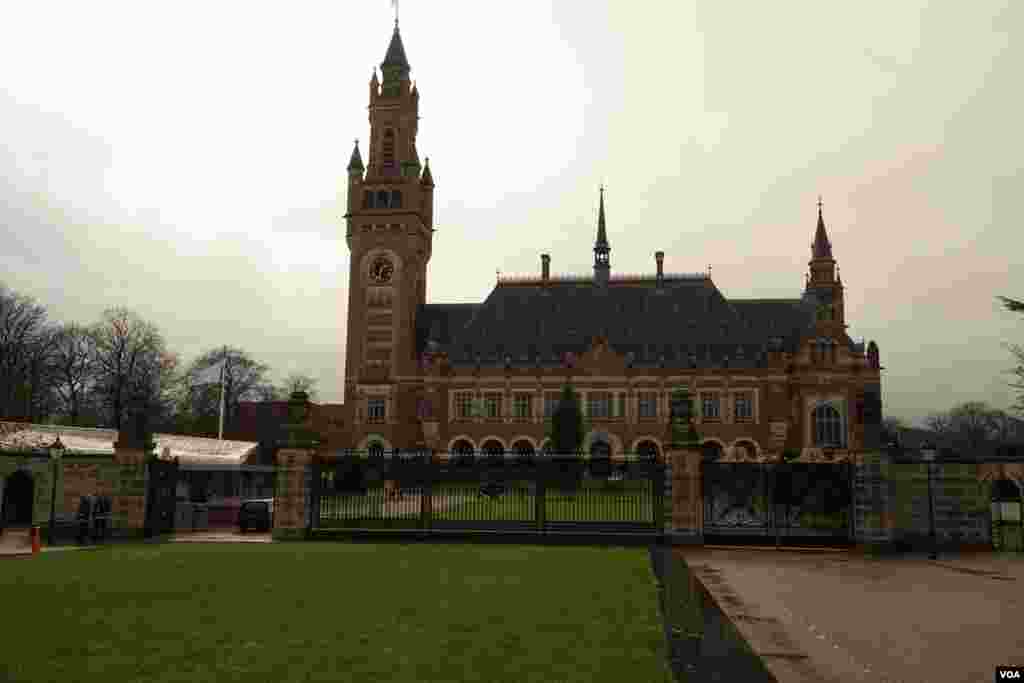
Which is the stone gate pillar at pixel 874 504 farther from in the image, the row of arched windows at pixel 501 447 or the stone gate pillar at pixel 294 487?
the row of arched windows at pixel 501 447

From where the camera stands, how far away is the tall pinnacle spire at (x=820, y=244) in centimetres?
7419

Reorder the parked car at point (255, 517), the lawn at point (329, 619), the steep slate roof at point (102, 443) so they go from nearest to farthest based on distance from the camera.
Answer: the lawn at point (329, 619)
the parked car at point (255, 517)
the steep slate roof at point (102, 443)

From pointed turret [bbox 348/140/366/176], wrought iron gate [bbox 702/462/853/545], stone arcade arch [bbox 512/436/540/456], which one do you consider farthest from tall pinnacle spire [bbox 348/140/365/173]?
wrought iron gate [bbox 702/462/853/545]

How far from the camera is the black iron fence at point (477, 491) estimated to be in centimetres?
2467

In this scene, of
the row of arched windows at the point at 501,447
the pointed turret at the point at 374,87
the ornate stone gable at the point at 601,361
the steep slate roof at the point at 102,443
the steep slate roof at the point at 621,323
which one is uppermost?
the pointed turret at the point at 374,87

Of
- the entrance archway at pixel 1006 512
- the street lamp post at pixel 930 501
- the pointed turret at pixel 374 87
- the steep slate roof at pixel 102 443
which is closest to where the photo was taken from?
the street lamp post at pixel 930 501

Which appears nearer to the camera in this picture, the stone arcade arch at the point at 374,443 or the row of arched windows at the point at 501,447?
the row of arched windows at the point at 501,447

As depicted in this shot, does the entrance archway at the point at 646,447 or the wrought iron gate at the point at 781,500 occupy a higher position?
the entrance archway at the point at 646,447

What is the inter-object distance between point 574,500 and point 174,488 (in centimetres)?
1269

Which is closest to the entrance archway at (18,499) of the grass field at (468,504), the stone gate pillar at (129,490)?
the stone gate pillar at (129,490)

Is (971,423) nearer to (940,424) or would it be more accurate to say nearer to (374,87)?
(940,424)

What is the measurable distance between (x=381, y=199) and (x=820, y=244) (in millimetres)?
37889

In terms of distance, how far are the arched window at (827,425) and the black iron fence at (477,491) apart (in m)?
42.4

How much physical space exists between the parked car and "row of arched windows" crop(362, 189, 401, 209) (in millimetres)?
45923
